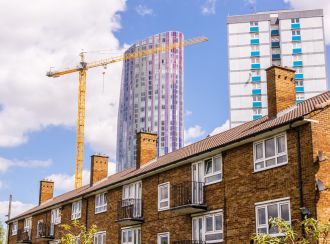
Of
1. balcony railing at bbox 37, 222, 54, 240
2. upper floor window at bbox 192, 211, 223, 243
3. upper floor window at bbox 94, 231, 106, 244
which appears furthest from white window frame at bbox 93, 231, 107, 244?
upper floor window at bbox 192, 211, 223, 243

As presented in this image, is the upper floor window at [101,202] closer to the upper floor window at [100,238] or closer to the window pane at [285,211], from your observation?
the upper floor window at [100,238]

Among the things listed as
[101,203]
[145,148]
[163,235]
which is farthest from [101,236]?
[163,235]

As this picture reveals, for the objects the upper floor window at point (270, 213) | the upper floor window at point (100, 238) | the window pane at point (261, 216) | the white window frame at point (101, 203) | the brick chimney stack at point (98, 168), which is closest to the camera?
the upper floor window at point (270, 213)

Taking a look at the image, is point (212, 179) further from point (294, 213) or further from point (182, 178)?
point (294, 213)

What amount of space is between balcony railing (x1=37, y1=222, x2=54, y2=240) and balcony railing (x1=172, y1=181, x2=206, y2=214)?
17.5 m

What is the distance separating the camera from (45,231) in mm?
40281

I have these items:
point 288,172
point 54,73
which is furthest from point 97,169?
point 54,73

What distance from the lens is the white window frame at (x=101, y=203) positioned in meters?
32.7

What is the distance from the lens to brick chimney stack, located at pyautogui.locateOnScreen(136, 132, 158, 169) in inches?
1319

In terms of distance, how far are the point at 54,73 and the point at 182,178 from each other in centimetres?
7511

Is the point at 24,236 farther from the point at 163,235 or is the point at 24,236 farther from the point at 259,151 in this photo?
the point at 259,151

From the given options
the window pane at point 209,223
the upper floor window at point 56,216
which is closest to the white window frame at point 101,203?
the upper floor window at point 56,216

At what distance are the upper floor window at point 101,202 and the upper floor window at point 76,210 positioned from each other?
2.87 m

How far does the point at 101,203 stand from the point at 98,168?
745 cm
